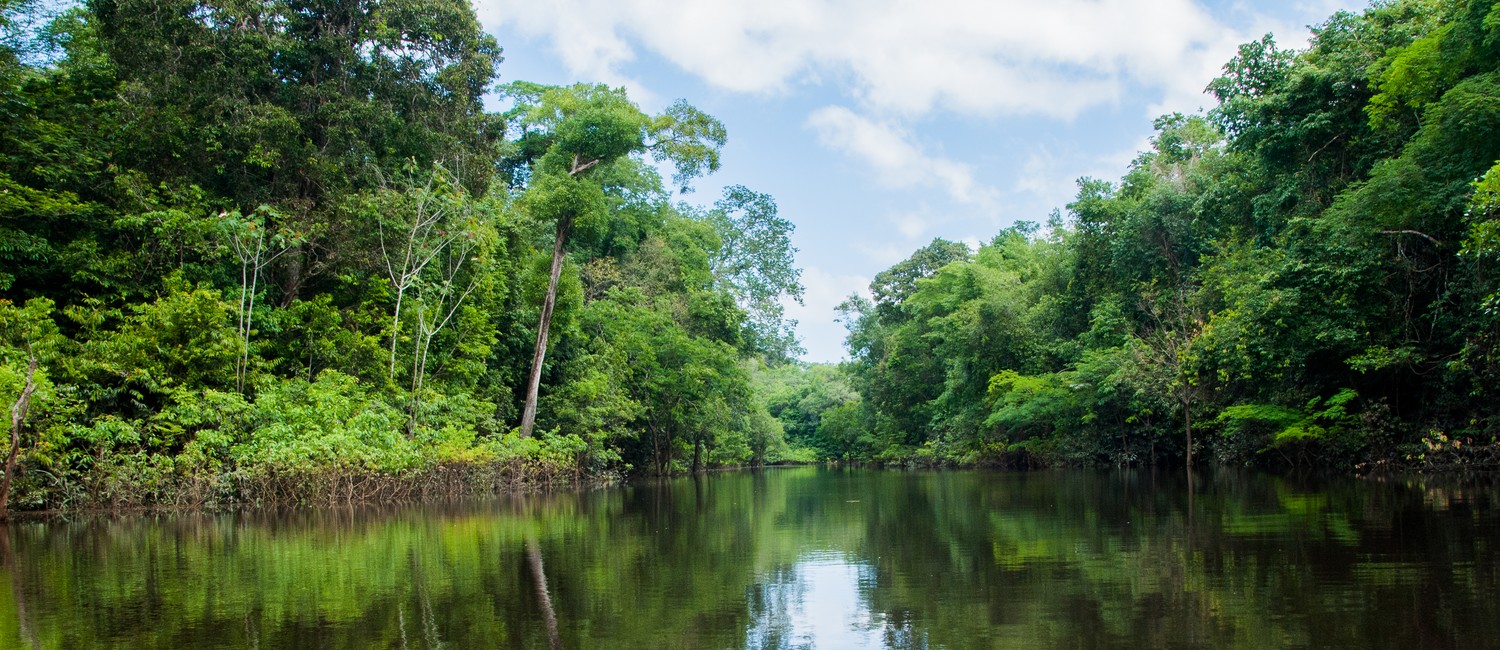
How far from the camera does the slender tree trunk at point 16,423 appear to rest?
11.0 meters

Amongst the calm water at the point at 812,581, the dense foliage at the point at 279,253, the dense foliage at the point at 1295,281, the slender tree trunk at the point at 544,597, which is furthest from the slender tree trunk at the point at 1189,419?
the slender tree trunk at the point at 544,597

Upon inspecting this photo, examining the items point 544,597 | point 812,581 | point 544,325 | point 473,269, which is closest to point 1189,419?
point 544,325

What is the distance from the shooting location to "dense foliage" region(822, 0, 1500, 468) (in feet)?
45.3

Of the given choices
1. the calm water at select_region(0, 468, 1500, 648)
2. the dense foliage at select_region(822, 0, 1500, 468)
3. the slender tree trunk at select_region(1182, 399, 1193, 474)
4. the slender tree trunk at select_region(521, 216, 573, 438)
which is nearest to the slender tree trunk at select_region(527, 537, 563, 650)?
the calm water at select_region(0, 468, 1500, 648)

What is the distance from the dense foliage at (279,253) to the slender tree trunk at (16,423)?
0.12m

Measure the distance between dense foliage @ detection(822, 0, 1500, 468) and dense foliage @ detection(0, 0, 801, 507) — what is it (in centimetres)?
1257

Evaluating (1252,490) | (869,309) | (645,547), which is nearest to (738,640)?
(645,547)

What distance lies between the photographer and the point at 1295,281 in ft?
51.2

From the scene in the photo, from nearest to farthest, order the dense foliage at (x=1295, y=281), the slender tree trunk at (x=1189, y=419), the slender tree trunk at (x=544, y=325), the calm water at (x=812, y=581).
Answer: the calm water at (x=812, y=581), the dense foliage at (x=1295, y=281), the slender tree trunk at (x=1189, y=419), the slender tree trunk at (x=544, y=325)

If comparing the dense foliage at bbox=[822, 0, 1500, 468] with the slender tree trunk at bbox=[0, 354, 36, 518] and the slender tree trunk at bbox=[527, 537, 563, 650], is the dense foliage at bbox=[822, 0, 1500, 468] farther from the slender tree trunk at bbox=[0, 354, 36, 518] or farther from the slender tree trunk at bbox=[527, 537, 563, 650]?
the slender tree trunk at bbox=[0, 354, 36, 518]

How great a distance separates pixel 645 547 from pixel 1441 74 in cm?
1362

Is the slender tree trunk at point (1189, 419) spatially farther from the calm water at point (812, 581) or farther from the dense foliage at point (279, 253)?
the dense foliage at point (279, 253)

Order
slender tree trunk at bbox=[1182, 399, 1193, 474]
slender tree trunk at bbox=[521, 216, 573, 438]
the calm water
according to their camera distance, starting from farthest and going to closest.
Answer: slender tree trunk at bbox=[521, 216, 573, 438] → slender tree trunk at bbox=[1182, 399, 1193, 474] → the calm water

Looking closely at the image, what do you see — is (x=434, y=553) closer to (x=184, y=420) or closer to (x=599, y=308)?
(x=184, y=420)
